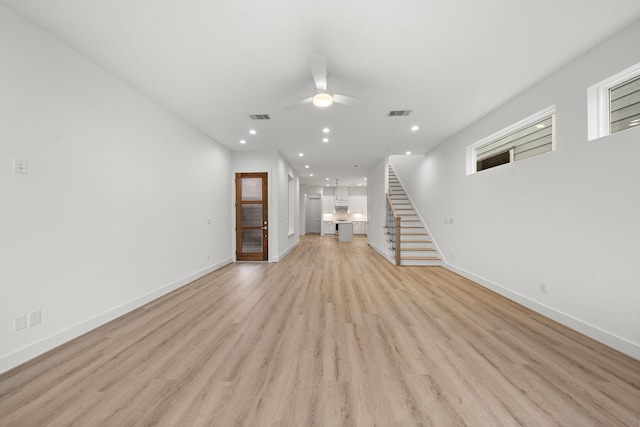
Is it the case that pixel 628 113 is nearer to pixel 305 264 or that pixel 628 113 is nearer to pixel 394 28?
pixel 394 28

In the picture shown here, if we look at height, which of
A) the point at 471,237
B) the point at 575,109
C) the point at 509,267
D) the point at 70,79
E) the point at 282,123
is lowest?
the point at 509,267

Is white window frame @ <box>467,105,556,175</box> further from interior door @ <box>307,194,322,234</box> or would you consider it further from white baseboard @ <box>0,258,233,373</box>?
interior door @ <box>307,194,322,234</box>

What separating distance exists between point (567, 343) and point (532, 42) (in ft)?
10.2

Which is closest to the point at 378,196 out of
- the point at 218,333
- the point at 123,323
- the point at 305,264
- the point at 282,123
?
the point at 305,264

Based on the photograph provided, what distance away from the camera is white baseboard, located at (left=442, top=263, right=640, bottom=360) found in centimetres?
214

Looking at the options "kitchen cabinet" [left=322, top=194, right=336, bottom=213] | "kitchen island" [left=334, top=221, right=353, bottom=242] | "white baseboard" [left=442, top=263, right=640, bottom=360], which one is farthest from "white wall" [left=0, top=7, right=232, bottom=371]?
"kitchen cabinet" [left=322, top=194, right=336, bottom=213]

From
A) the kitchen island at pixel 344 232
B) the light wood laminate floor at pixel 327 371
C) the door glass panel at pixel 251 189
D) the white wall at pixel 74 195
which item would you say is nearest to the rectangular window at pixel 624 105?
the light wood laminate floor at pixel 327 371

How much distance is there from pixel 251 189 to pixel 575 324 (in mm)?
6433

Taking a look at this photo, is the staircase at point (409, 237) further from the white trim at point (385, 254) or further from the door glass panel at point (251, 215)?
the door glass panel at point (251, 215)

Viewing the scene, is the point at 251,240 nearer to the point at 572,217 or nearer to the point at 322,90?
the point at 322,90

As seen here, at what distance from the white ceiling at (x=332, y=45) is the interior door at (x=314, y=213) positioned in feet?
33.9

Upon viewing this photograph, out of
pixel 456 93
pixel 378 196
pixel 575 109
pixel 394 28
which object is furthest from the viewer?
pixel 378 196

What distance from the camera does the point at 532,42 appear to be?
2.39 metres

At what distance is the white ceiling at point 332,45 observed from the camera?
201 cm
